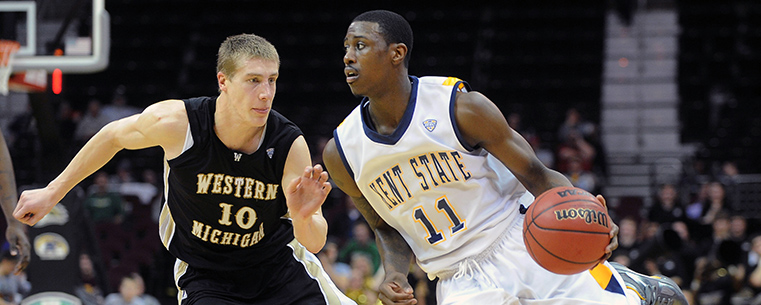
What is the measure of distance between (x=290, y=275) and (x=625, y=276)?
1.68 m

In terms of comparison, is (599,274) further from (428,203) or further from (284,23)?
(284,23)

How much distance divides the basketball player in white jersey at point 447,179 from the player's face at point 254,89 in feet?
1.23

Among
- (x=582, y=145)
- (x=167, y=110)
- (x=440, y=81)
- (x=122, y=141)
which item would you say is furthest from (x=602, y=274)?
(x=582, y=145)

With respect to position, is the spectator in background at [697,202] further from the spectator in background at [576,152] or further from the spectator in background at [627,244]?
the spectator in background at [576,152]

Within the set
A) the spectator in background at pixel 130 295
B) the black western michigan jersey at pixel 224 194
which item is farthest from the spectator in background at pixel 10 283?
the black western michigan jersey at pixel 224 194

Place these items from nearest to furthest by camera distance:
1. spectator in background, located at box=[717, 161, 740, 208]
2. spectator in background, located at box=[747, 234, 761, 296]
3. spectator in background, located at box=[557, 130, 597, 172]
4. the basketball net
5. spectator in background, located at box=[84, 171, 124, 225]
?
the basketball net < spectator in background, located at box=[747, 234, 761, 296] < spectator in background, located at box=[84, 171, 124, 225] < spectator in background, located at box=[717, 161, 740, 208] < spectator in background, located at box=[557, 130, 597, 172]

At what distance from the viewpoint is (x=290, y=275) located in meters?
4.10

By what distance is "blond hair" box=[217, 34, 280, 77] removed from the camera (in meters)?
3.78

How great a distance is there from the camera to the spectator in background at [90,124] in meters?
12.1

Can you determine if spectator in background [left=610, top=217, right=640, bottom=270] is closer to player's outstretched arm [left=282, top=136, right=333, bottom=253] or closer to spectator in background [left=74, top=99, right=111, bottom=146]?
player's outstretched arm [left=282, top=136, right=333, bottom=253]

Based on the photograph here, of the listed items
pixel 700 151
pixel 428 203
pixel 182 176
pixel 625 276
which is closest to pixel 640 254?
pixel 700 151

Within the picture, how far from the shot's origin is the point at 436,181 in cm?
375

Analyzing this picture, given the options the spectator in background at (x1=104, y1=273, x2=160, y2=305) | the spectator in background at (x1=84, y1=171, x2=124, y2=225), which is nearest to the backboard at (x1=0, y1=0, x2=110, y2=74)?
the spectator in background at (x1=104, y1=273, x2=160, y2=305)

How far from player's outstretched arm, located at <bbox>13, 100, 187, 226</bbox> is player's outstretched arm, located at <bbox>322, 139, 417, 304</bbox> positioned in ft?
2.40
